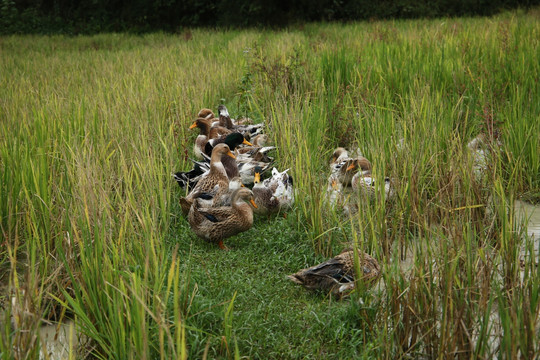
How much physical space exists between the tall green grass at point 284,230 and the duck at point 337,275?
0.29 ft

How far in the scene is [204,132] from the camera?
5.94 m

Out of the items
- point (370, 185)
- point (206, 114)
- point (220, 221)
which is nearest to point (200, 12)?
point (206, 114)

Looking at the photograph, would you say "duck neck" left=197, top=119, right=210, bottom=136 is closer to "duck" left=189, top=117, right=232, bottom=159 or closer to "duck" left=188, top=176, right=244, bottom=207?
"duck" left=189, top=117, right=232, bottom=159

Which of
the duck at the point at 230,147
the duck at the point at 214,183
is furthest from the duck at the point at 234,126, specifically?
the duck at the point at 214,183

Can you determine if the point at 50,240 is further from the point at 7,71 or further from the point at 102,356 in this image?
the point at 7,71

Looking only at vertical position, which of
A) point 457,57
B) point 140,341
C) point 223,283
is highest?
point 457,57

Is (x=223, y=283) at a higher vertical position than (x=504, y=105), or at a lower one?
lower

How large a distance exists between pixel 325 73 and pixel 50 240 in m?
4.69

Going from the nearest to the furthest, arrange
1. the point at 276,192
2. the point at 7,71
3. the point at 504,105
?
the point at 276,192, the point at 504,105, the point at 7,71

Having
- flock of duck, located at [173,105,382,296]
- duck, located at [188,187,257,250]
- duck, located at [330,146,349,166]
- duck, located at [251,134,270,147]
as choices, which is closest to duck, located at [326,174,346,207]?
flock of duck, located at [173,105,382,296]

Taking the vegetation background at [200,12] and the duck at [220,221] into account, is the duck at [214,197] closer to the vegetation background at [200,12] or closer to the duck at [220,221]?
the duck at [220,221]

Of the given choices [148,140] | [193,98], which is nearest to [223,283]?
[148,140]

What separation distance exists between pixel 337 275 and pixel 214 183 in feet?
5.34

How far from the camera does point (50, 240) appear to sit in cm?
330
